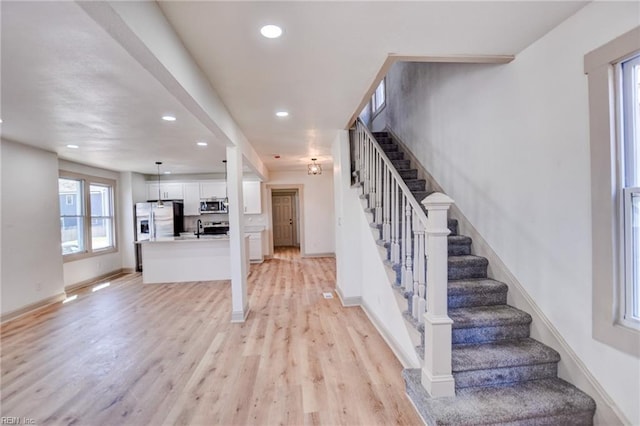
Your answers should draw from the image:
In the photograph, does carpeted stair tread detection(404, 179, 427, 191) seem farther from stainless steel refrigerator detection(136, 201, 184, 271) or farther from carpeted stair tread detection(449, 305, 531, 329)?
stainless steel refrigerator detection(136, 201, 184, 271)

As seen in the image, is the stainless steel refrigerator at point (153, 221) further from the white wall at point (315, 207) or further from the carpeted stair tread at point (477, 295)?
the carpeted stair tread at point (477, 295)

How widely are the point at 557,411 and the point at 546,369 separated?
32 centimetres

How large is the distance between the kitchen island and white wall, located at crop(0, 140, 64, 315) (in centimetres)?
130

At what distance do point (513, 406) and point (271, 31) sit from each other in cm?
266

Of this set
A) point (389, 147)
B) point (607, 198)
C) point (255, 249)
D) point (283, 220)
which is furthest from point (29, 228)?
point (283, 220)

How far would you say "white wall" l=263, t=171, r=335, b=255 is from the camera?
845cm

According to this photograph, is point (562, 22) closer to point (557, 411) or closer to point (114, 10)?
point (557, 411)

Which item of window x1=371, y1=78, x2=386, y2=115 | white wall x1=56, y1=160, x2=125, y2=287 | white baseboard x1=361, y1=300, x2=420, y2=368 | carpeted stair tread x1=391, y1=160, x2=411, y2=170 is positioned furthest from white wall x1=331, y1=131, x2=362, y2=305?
white wall x1=56, y1=160, x2=125, y2=287

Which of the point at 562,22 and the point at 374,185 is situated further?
the point at 374,185

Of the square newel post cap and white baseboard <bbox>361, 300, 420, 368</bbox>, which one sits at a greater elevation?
the square newel post cap

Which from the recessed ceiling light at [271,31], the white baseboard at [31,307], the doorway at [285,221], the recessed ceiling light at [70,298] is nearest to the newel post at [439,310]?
the recessed ceiling light at [271,31]

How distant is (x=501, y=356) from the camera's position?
2.05 metres

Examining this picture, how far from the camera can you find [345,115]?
3537mm

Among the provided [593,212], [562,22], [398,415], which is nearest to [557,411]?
[398,415]
